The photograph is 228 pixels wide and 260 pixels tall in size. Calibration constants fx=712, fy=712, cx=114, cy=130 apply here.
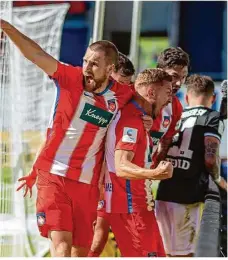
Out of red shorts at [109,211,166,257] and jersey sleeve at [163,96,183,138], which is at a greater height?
jersey sleeve at [163,96,183,138]

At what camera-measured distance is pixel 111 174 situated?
389 cm

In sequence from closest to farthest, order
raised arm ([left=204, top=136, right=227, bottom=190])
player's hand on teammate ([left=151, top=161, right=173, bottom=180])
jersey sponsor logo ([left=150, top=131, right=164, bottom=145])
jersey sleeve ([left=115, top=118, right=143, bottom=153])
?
player's hand on teammate ([left=151, top=161, right=173, bottom=180]) < jersey sleeve ([left=115, top=118, right=143, bottom=153]) < jersey sponsor logo ([left=150, top=131, right=164, bottom=145]) < raised arm ([left=204, top=136, right=227, bottom=190])

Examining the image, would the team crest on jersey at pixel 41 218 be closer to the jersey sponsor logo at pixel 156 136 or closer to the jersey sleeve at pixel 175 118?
the jersey sponsor logo at pixel 156 136

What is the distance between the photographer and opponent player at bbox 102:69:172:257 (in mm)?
3756

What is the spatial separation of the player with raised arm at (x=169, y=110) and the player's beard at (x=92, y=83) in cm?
51

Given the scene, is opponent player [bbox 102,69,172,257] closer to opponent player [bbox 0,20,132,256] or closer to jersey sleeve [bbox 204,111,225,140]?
opponent player [bbox 0,20,132,256]

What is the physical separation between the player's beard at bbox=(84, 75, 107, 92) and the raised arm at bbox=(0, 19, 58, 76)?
0.62ft

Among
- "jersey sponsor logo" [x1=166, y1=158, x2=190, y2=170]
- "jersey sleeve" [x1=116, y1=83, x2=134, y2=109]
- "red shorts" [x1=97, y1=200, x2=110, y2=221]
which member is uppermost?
"jersey sleeve" [x1=116, y1=83, x2=134, y2=109]

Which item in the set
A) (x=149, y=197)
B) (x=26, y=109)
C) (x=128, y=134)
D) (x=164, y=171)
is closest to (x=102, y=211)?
(x=149, y=197)

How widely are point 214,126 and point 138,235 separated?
1.20m

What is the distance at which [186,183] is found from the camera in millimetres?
4715

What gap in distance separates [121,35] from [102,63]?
40.9ft

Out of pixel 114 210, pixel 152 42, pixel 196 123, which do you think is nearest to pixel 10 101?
pixel 196 123

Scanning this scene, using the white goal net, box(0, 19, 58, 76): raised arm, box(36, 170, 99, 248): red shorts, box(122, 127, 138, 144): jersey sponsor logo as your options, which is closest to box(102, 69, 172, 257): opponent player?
box(122, 127, 138, 144): jersey sponsor logo
